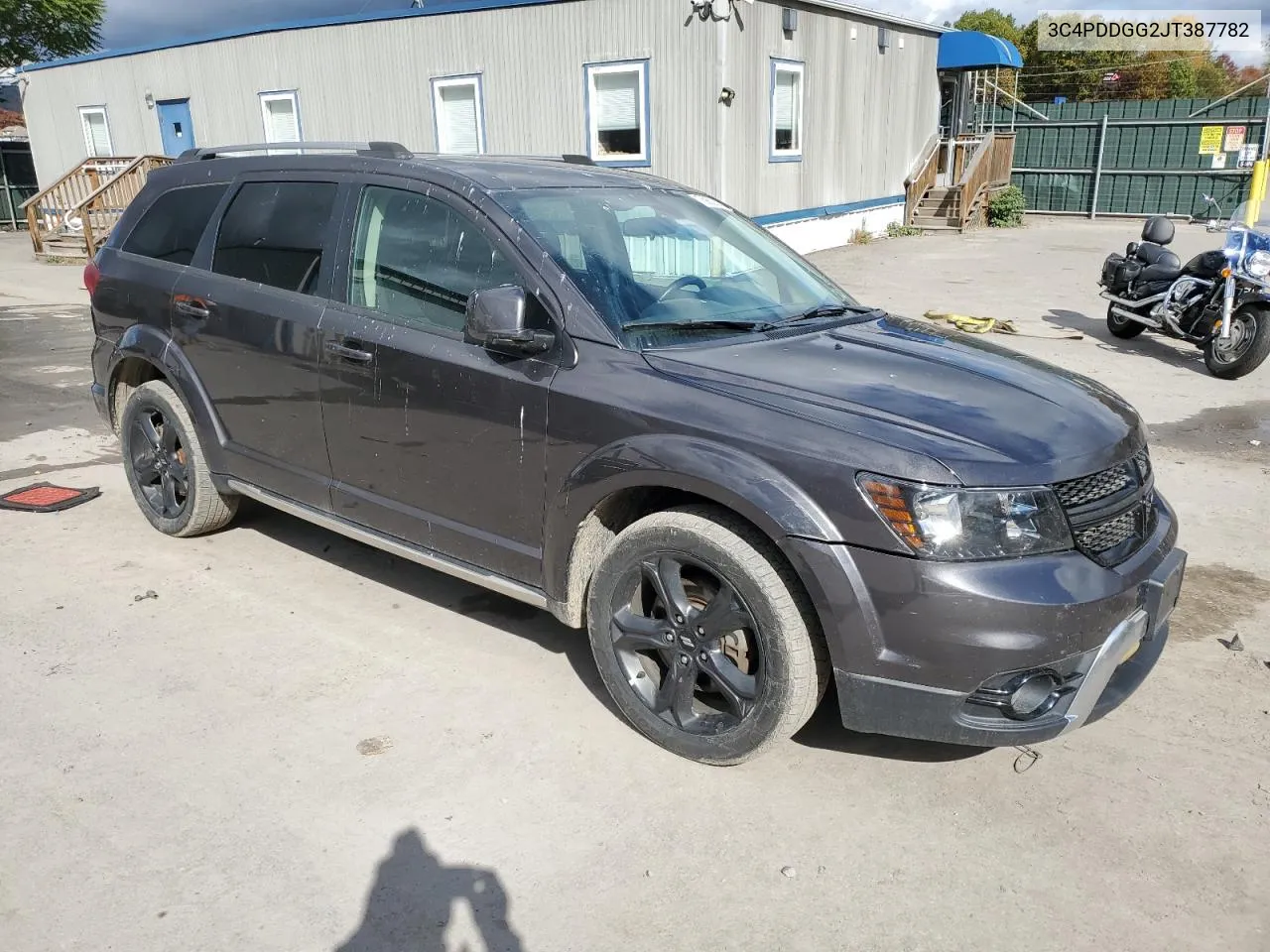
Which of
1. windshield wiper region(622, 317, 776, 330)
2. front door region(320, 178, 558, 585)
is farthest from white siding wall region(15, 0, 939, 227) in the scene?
windshield wiper region(622, 317, 776, 330)

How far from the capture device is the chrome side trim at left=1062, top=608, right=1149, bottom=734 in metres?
2.82

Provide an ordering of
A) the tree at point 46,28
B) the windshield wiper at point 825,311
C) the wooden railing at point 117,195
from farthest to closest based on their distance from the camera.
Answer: the tree at point 46,28
the wooden railing at point 117,195
the windshield wiper at point 825,311

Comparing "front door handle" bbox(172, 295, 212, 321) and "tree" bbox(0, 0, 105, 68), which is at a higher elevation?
"tree" bbox(0, 0, 105, 68)

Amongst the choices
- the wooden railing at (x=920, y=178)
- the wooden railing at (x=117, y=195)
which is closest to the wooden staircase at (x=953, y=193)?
the wooden railing at (x=920, y=178)

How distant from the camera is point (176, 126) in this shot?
66.1ft

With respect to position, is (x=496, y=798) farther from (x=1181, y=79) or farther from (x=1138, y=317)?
(x=1181, y=79)

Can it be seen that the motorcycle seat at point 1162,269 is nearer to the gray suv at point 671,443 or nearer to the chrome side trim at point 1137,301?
the chrome side trim at point 1137,301

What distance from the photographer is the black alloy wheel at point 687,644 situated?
10.2 feet

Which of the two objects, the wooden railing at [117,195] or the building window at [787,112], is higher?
the building window at [787,112]

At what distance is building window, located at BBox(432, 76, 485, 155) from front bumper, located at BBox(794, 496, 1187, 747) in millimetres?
14525

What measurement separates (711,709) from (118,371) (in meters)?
3.69

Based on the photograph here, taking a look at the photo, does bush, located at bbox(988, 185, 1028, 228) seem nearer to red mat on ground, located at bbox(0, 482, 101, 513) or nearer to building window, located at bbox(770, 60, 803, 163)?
building window, located at bbox(770, 60, 803, 163)

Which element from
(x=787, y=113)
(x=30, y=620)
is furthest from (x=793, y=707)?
(x=787, y=113)

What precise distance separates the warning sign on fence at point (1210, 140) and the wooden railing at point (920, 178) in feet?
20.9
